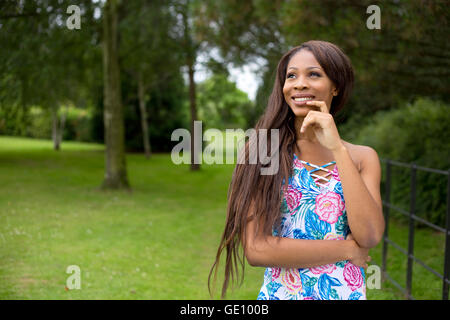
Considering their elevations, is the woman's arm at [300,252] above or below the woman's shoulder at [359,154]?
below

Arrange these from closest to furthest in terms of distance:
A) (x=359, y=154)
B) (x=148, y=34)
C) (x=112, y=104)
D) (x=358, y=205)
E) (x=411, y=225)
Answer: (x=358, y=205)
(x=359, y=154)
(x=411, y=225)
(x=148, y=34)
(x=112, y=104)

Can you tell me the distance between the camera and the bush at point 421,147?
23.8ft

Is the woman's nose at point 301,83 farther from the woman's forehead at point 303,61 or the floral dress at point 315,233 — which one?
the floral dress at point 315,233

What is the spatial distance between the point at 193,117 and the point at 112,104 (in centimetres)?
669

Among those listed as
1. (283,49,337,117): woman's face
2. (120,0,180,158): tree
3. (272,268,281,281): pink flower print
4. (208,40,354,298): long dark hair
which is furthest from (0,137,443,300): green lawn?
(120,0,180,158): tree

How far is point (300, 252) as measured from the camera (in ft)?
5.20

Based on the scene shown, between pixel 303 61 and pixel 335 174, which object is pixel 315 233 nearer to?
pixel 335 174

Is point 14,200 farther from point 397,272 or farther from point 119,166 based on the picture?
point 397,272

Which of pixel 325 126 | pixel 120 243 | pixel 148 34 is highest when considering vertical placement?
pixel 148 34

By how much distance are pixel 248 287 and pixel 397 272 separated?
210cm

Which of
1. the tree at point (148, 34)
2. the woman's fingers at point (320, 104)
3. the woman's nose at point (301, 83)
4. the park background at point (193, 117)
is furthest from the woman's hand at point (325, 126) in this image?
the tree at point (148, 34)

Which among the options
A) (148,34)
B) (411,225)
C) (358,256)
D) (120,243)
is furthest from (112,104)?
(358,256)

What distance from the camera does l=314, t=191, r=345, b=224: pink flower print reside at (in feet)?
5.37

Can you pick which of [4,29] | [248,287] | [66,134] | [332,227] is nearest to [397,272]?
[248,287]
